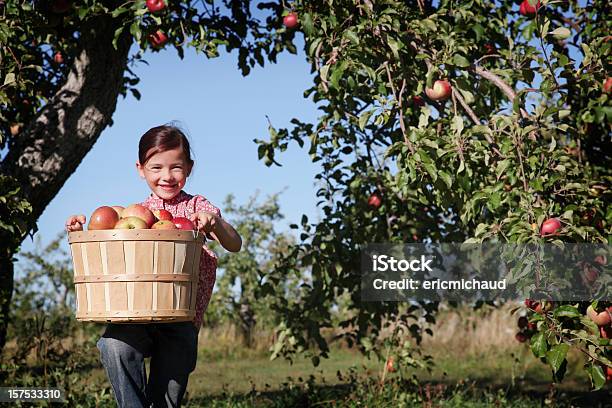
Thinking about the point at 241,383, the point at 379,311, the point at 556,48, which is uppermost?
the point at 556,48

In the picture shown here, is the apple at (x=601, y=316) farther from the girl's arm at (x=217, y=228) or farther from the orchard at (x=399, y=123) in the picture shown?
the girl's arm at (x=217, y=228)

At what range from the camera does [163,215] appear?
2.84m

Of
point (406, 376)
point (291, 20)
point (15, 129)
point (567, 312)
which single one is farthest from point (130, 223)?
point (406, 376)

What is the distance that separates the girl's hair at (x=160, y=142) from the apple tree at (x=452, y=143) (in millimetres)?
1053

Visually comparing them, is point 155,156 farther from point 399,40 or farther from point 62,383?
point 62,383

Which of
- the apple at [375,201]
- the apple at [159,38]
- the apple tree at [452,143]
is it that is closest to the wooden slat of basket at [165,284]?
the apple tree at [452,143]

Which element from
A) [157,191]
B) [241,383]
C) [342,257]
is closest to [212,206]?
[157,191]

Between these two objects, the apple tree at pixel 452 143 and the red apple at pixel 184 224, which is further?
the apple tree at pixel 452 143

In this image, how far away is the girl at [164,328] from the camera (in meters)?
2.80

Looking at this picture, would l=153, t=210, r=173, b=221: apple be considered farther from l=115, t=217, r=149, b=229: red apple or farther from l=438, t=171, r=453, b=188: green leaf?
l=438, t=171, r=453, b=188: green leaf

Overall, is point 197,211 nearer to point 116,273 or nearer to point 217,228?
point 217,228

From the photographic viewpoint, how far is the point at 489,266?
467 centimetres

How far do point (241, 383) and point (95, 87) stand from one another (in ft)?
12.5

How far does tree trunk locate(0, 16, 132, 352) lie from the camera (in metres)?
5.07
